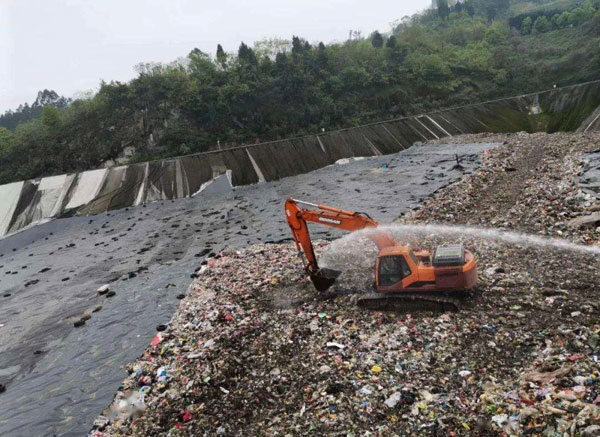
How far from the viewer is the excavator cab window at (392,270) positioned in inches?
331

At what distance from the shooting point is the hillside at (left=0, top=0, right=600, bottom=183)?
1704 inches

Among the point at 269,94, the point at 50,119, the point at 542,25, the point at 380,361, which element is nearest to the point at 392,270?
the point at 380,361

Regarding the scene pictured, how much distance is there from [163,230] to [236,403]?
16743 mm

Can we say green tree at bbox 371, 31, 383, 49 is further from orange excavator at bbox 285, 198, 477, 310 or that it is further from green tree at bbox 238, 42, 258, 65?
orange excavator at bbox 285, 198, 477, 310

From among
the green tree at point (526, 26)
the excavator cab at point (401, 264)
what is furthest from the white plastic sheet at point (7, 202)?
the green tree at point (526, 26)

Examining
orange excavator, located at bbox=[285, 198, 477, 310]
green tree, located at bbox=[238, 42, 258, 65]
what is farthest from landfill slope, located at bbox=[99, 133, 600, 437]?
green tree, located at bbox=[238, 42, 258, 65]

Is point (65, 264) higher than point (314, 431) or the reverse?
higher

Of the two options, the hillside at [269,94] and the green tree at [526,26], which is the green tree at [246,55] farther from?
the green tree at [526,26]

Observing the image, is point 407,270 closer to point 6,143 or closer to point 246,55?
point 6,143

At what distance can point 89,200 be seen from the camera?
102 feet

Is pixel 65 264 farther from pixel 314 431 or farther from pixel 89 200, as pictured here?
pixel 314 431

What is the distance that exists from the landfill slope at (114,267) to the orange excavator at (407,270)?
5.38 meters

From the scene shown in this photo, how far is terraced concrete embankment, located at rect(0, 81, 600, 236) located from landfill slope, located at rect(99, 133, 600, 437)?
76.1 feet

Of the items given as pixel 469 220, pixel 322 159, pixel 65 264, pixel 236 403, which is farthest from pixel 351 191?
pixel 236 403
